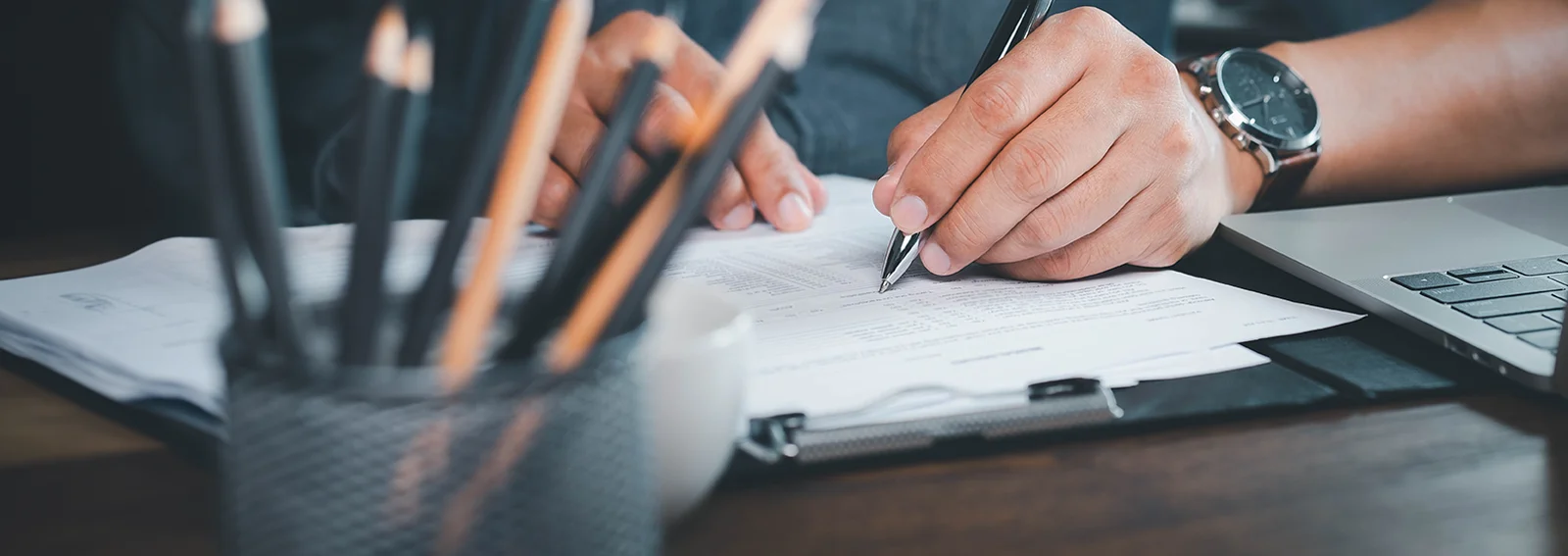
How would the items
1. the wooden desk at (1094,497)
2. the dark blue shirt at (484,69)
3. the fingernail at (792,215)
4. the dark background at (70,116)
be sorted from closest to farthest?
the wooden desk at (1094,497) → the fingernail at (792,215) → the dark blue shirt at (484,69) → the dark background at (70,116)

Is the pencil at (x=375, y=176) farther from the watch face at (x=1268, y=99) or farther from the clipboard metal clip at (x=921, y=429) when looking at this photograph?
the watch face at (x=1268, y=99)

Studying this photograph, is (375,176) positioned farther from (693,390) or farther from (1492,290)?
(1492,290)

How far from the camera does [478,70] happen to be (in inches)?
40.3

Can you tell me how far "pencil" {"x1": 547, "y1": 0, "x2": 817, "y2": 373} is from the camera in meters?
0.20

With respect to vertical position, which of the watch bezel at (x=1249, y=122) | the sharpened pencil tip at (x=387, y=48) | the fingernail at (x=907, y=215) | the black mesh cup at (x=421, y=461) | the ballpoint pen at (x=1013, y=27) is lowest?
the fingernail at (x=907, y=215)

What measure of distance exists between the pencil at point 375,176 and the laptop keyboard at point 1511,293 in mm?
431

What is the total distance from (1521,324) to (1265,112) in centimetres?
28

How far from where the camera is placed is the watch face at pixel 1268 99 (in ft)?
2.25

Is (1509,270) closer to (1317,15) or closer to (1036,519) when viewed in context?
(1036,519)

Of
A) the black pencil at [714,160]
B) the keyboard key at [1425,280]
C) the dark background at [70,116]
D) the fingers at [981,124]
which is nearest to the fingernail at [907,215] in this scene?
the fingers at [981,124]

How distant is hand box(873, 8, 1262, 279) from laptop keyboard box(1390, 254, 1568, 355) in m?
0.12

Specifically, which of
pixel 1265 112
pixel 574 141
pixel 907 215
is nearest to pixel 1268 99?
pixel 1265 112

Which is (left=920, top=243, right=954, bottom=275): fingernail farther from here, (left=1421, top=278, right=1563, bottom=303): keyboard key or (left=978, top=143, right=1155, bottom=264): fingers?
(left=1421, top=278, right=1563, bottom=303): keyboard key

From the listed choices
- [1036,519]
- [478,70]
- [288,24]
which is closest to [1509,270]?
[1036,519]
